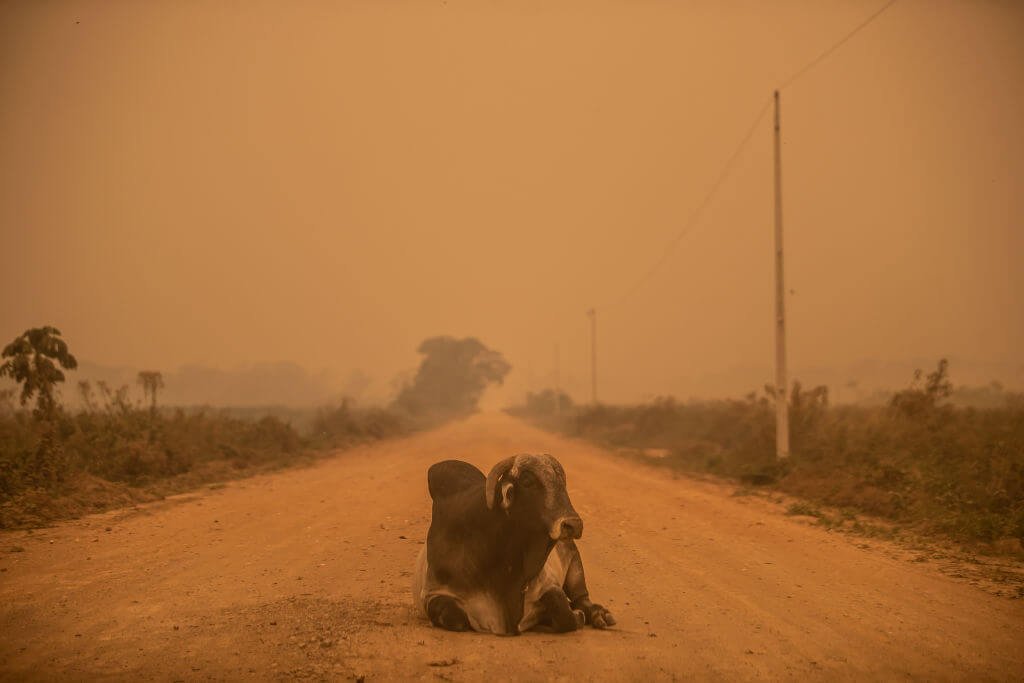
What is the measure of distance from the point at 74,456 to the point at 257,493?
10.9 ft

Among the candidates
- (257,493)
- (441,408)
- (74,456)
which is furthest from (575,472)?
(441,408)

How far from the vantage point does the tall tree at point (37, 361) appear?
15.0 m

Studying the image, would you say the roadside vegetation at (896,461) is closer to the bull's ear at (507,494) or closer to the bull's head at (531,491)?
the bull's head at (531,491)

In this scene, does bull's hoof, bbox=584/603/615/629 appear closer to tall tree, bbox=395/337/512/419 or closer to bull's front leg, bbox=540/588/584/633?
bull's front leg, bbox=540/588/584/633

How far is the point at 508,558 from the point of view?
5578mm

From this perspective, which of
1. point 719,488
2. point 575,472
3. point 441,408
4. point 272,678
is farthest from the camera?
point 441,408

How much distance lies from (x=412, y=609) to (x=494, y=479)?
163 centimetres

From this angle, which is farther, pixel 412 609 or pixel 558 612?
pixel 412 609

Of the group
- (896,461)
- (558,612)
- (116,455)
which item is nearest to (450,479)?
(558,612)

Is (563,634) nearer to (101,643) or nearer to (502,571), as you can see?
(502,571)

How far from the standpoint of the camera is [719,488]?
653 inches

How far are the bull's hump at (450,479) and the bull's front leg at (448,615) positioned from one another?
2.75 feet

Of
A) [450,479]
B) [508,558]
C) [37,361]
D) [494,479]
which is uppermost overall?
[37,361]

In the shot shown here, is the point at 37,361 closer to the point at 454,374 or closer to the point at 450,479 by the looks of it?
the point at 450,479
